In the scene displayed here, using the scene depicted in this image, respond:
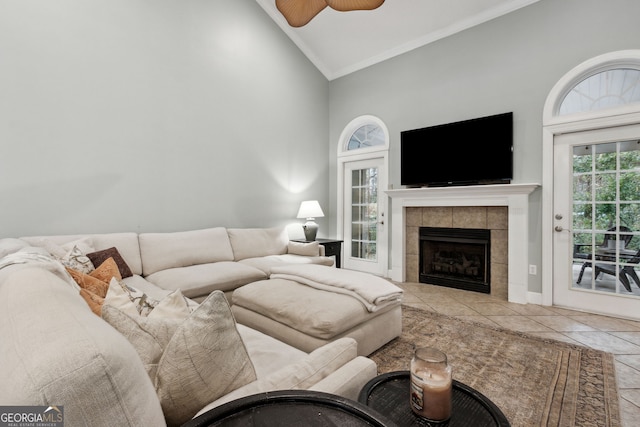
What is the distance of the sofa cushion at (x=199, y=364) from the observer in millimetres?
766

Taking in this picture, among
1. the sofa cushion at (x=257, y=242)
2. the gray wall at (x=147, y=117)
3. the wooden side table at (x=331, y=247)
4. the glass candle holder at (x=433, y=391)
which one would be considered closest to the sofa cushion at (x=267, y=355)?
the glass candle holder at (x=433, y=391)

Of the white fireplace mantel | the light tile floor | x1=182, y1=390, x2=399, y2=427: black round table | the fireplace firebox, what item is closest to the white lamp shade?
the white fireplace mantel

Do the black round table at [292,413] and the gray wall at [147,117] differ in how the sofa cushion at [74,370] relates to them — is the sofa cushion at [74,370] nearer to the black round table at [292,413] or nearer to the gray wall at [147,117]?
the black round table at [292,413]

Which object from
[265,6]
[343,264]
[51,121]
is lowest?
[343,264]

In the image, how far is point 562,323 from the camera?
2807mm

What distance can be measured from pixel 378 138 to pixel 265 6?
8.40 feet

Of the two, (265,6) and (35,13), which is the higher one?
(265,6)

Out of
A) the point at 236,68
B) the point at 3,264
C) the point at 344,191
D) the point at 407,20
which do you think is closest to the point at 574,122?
the point at 407,20

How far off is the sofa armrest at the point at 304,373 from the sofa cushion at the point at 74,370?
0.33 metres

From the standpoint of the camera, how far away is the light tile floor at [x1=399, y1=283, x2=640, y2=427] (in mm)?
1870

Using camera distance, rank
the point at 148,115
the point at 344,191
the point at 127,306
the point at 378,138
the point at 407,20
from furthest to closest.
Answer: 1. the point at 344,191
2. the point at 378,138
3. the point at 407,20
4. the point at 148,115
5. the point at 127,306

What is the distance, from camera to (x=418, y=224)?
4.34 metres

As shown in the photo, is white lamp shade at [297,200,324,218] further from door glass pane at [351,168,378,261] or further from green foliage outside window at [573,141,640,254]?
green foliage outside window at [573,141,640,254]

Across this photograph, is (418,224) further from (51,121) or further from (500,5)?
(51,121)
